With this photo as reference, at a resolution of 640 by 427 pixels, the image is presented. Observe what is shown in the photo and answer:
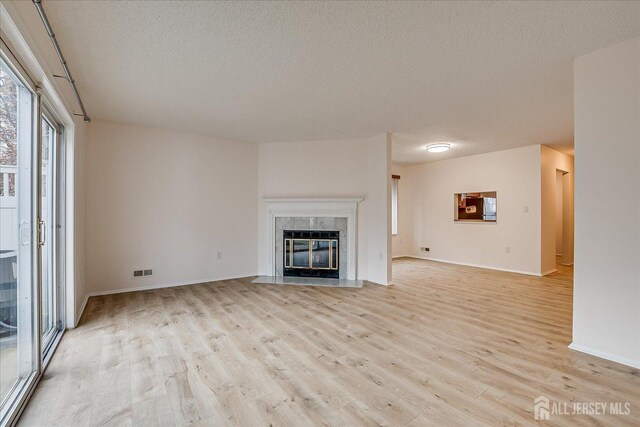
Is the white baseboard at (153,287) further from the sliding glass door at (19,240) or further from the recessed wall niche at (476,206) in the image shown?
the recessed wall niche at (476,206)

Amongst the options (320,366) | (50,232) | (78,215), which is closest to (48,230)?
(50,232)

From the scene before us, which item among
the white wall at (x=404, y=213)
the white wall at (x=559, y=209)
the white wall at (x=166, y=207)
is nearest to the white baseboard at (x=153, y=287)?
the white wall at (x=166, y=207)

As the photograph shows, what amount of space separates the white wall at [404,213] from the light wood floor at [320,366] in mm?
3983

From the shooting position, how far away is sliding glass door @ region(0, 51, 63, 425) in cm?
171

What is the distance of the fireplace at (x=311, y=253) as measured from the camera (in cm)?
521

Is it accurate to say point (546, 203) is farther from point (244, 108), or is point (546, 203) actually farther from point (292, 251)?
point (244, 108)

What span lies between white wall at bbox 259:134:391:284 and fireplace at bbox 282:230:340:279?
1.36ft

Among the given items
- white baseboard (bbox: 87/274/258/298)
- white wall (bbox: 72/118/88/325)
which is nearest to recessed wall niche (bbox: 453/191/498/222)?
white baseboard (bbox: 87/274/258/298)

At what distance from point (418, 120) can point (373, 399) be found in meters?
3.55

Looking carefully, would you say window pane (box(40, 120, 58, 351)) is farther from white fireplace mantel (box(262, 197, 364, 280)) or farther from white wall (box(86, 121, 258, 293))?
white fireplace mantel (box(262, 197, 364, 280))

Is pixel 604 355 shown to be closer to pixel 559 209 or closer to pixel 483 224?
pixel 483 224

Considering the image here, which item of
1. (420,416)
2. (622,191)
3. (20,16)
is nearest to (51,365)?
(20,16)

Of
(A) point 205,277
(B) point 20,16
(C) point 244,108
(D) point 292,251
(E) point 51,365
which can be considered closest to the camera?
(B) point 20,16

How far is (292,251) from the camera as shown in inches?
210
